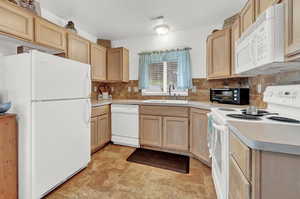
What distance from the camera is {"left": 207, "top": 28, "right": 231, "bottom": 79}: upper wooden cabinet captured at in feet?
7.07

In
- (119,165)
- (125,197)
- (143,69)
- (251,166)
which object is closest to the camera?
(251,166)

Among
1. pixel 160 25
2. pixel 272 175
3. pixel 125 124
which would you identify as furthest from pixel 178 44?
pixel 272 175

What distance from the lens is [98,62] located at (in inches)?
120

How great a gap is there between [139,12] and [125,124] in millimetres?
2000

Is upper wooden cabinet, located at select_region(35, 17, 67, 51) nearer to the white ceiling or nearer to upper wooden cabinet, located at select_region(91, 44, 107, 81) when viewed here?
the white ceiling

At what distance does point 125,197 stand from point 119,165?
68 centimetres

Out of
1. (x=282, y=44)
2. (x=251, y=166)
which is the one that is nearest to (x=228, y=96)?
(x=282, y=44)

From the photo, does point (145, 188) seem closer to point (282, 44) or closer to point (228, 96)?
point (228, 96)

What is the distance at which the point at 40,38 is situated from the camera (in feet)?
6.16

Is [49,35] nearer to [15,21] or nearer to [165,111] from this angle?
[15,21]

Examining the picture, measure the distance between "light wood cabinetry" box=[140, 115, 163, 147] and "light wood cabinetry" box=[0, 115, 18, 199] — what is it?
1.78 m

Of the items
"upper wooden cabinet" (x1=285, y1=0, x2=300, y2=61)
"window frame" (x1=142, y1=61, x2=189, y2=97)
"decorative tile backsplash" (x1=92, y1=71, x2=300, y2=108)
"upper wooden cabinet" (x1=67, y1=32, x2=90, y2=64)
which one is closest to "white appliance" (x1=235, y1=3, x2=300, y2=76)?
"upper wooden cabinet" (x1=285, y1=0, x2=300, y2=61)

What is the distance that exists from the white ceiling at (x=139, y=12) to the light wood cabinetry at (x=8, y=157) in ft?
5.87

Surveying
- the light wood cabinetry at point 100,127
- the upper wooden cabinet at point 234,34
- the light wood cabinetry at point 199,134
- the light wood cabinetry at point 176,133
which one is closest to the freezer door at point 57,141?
the light wood cabinetry at point 100,127
